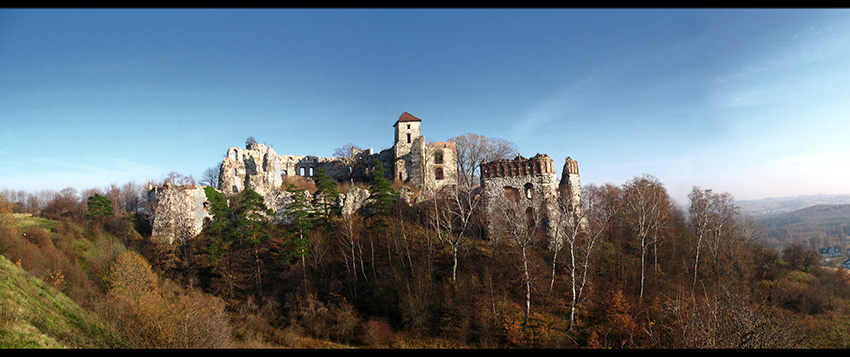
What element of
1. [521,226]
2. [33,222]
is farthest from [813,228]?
[33,222]

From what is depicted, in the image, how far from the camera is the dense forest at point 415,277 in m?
19.5

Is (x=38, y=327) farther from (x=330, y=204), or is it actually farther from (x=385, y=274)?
(x=330, y=204)

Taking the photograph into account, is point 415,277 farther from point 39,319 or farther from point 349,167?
point 349,167

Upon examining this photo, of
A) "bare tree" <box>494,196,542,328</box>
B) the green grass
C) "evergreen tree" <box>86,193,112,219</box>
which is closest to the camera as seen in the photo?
"bare tree" <box>494,196,542,328</box>

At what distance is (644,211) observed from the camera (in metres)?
22.7

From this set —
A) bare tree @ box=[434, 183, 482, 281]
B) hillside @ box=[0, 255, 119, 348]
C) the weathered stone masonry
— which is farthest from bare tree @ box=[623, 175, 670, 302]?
hillside @ box=[0, 255, 119, 348]

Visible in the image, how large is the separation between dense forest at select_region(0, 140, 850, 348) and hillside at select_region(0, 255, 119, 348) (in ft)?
2.93

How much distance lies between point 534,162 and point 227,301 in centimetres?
2393

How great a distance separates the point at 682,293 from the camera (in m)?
21.0

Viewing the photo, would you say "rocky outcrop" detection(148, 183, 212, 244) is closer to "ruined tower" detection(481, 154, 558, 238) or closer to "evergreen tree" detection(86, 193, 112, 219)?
"evergreen tree" detection(86, 193, 112, 219)

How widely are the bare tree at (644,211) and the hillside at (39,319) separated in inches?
1016

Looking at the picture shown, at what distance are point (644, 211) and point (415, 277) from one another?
14861mm

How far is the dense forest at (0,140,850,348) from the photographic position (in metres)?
19.5

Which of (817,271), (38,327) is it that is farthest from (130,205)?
(817,271)
